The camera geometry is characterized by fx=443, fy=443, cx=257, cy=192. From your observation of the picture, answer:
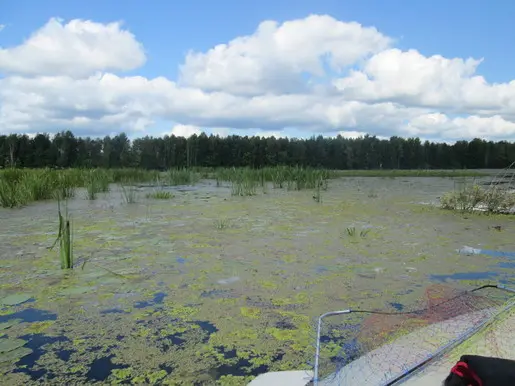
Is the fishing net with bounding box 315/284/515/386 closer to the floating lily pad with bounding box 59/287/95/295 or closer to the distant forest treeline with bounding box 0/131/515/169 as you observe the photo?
the floating lily pad with bounding box 59/287/95/295

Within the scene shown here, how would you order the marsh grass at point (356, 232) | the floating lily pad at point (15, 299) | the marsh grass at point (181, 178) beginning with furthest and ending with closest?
the marsh grass at point (181, 178) < the marsh grass at point (356, 232) < the floating lily pad at point (15, 299)

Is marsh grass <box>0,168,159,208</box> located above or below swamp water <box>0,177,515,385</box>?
above

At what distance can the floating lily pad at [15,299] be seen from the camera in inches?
114

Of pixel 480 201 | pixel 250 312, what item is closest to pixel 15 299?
pixel 250 312

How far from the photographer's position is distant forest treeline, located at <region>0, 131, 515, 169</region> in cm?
3447

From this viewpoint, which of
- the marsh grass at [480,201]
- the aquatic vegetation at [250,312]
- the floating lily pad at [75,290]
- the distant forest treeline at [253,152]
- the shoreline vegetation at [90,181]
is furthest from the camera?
the distant forest treeline at [253,152]

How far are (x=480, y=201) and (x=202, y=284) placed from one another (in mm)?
6173

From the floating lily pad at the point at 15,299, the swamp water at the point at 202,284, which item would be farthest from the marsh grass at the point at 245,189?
the floating lily pad at the point at 15,299

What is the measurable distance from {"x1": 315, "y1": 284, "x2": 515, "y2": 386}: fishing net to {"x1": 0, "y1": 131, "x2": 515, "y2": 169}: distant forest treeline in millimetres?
31969

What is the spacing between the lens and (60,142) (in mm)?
35281

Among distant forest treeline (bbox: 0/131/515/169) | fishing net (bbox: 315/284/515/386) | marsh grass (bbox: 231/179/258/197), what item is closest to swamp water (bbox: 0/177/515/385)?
fishing net (bbox: 315/284/515/386)

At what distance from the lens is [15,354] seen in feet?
7.15

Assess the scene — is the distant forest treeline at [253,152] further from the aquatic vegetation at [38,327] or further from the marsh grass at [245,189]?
the aquatic vegetation at [38,327]

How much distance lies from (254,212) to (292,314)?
186 inches
